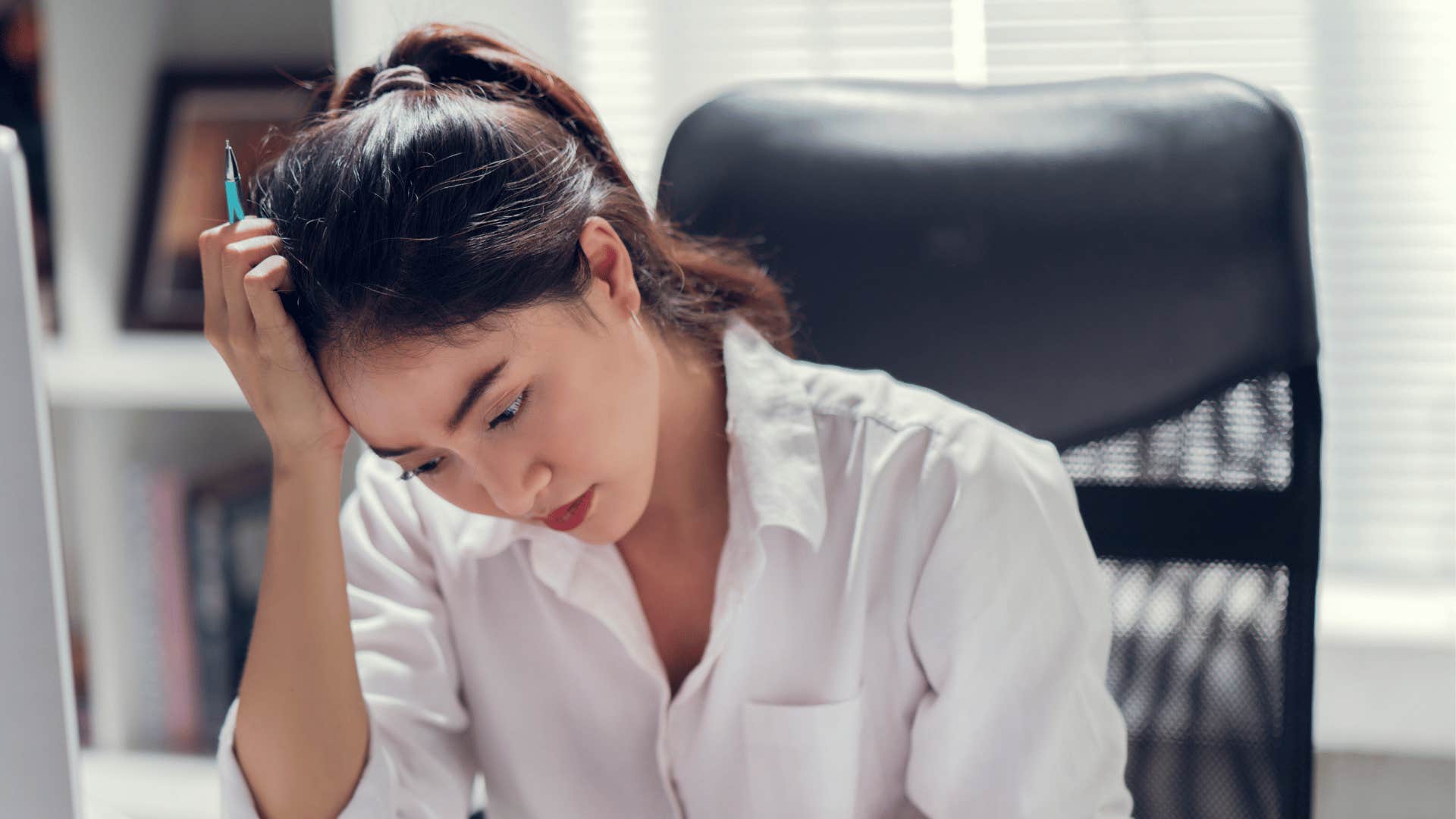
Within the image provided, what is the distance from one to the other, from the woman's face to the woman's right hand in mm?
20

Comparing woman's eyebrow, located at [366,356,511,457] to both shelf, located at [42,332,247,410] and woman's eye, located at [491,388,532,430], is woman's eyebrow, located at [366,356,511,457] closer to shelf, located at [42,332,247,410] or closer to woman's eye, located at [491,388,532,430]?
woman's eye, located at [491,388,532,430]

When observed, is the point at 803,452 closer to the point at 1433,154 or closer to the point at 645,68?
the point at 645,68

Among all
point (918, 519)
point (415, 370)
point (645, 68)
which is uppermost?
point (645, 68)

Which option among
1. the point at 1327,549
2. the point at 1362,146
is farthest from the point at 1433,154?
the point at 1327,549

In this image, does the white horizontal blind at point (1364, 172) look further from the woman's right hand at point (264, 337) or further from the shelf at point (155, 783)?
the shelf at point (155, 783)

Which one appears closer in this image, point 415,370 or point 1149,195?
point 415,370

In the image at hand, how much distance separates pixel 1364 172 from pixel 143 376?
135 centimetres

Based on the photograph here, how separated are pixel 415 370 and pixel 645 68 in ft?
2.97

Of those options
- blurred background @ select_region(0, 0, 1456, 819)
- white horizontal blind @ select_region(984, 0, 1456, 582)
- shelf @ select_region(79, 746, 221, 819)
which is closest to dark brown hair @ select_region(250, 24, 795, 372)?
blurred background @ select_region(0, 0, 1456, 819)

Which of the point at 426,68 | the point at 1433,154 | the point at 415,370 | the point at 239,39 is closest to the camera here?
the point at 415,370

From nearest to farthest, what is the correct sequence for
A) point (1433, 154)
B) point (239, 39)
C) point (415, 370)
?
point (415, 370) < point (1433, 154) < point (239, 39)

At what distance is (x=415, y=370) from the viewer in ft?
2.32

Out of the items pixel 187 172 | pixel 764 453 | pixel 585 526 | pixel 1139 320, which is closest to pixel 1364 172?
pixel 1139 320

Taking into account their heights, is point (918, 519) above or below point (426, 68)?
below
